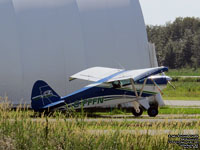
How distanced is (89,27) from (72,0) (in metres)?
2.01

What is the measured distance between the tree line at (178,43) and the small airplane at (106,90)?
70.8 meters

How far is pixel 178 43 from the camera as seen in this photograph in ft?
378

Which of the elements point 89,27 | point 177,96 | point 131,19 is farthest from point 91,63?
point 177,96

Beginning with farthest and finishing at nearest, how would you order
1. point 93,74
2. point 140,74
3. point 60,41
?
point 60,41, point 93,74, point 140,74

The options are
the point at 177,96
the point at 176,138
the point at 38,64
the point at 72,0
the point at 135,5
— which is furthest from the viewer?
the point at 177,96

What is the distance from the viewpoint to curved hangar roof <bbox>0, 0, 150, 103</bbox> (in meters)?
30.7

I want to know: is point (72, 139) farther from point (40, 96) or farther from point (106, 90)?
point (106, 90)

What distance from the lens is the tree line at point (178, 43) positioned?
10888 cm

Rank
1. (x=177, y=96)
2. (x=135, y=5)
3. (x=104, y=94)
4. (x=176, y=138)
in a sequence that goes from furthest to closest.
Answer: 1. (x=177, y=96)
2. (x=135, y=5)
3. (x=104, y=94)
4. (x=176, y=138)

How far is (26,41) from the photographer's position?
31016 millimetres

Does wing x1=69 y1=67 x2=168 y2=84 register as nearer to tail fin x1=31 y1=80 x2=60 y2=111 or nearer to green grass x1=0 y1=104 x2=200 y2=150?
tail fin x1=31 y1=80 x2=60 y2=111

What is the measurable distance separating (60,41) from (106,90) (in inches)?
204

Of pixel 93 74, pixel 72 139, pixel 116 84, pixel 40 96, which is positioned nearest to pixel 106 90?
pixel 116 84

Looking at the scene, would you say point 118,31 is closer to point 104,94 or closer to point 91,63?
point 91,63
